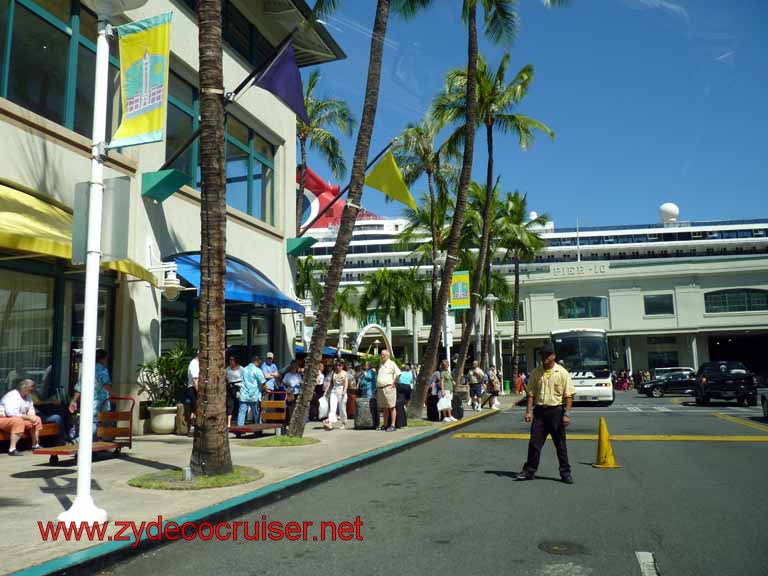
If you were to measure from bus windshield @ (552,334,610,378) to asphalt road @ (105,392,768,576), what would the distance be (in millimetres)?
17436

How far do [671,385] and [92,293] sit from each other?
3589 centimetres

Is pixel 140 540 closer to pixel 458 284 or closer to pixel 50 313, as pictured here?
pixel 50 313

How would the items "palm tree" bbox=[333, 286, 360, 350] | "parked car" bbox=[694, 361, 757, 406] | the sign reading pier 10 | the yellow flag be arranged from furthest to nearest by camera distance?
"palm tree" bbox=[333, 286, 360, 350] < the sign reading pier 10 < "parked car" bbox=[694, 361, 757, 406] < the yellow flag

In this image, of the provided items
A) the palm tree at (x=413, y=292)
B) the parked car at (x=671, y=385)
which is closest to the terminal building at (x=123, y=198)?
the parked car at (x=671, y=385)

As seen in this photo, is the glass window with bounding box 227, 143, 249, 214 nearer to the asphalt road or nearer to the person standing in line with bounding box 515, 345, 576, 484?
the asphalt road

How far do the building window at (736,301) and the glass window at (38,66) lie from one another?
5095 centimetres

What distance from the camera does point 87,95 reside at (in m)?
13.2

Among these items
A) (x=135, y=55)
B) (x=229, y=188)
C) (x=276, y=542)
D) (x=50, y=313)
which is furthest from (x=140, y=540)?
(x=229, y=188)

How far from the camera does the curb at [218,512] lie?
4.84 m

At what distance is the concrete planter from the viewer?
13717mm

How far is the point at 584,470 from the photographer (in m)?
9.79

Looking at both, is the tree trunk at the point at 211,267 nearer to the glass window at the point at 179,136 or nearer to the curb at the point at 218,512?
the curb at the point at 218,512

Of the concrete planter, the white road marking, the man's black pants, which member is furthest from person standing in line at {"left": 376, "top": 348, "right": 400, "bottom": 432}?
the white road marking

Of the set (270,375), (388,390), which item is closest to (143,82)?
(388,390)
